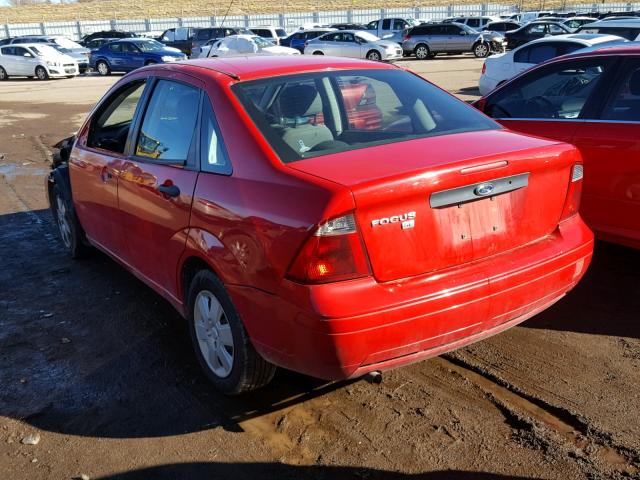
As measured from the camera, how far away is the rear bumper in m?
2.84

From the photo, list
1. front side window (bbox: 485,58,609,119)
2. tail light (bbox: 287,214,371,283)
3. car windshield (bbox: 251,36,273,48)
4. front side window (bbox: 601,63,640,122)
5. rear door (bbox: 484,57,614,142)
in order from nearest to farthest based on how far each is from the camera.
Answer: tail light (bbox: 287,214,371,283) → front side window (bbox: 601,63,640,122) → rear door (bbox: 484,57,614,142) → front side window (bbox: 485,58,609,119) → car windshield (bbox: 251,36,273,48)

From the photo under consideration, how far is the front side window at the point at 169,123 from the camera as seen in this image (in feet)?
12.4

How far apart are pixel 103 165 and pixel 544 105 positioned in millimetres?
3564

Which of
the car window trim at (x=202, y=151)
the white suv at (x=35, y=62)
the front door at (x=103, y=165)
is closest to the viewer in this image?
the car window trim at (x=202, y=151)

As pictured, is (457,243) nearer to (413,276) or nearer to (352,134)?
(413,276)

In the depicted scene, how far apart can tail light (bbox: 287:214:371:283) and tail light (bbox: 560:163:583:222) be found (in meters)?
1.35

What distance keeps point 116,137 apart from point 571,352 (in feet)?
11.3

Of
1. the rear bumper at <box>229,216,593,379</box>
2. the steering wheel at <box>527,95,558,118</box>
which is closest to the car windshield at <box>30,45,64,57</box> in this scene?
the steering wheel at <box>527,95,558,118</box>

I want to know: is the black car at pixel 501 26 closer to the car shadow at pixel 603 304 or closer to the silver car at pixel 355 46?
the silver car at pixel 355 46

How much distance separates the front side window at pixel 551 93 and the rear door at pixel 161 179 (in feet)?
9.93

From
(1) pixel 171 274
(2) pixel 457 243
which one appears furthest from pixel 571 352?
(1) pixel 171 274

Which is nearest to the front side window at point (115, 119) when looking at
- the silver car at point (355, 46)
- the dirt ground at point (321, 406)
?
the dirt ground at point (321, 406)

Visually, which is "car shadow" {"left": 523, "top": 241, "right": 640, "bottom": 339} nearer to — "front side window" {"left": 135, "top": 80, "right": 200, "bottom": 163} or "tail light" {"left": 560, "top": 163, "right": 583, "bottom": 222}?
"tail light" {"left": 560, "top": 163, "right": 583, "bottom": 222}

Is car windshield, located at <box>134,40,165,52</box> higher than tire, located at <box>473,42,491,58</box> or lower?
higher
